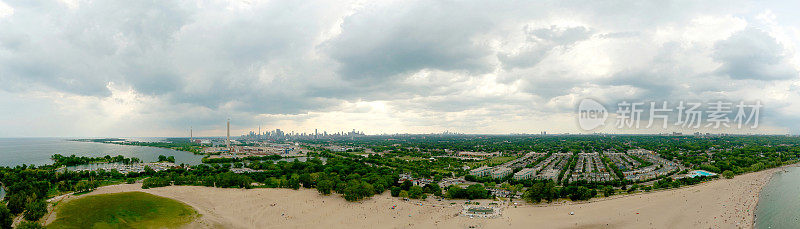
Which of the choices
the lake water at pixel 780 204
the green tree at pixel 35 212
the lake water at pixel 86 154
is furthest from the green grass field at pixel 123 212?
the lake water at pixel 86 154

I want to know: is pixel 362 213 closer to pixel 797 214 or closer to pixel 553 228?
pixel 553 228

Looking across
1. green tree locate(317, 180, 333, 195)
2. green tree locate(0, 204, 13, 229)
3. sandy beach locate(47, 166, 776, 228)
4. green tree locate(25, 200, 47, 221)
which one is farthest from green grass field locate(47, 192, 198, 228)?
green tree locate(317, 180, 333, 195)

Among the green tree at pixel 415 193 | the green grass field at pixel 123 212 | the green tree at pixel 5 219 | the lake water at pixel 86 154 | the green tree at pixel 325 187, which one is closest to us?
the green tree at pixel 5 219

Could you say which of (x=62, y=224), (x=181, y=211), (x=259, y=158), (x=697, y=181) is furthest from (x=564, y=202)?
(x=259, y=158)

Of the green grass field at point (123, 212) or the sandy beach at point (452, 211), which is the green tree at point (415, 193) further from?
the green grass field at point (123, 212)

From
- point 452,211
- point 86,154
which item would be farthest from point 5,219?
point 86,154

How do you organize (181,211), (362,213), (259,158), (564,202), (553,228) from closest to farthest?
1. (553,228)
2. (181,211)
3. (362,213)
4. (564,202)
5. (259,158)
